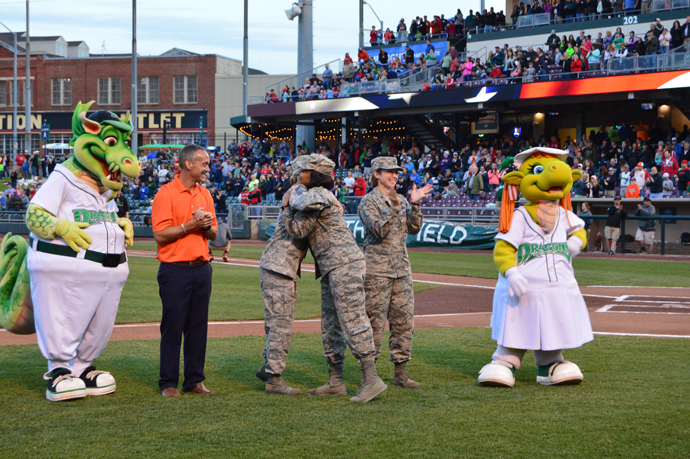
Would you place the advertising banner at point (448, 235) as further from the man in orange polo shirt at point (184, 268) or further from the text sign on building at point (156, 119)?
the text sign on building at point (156, 119)

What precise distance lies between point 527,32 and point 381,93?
6.71m

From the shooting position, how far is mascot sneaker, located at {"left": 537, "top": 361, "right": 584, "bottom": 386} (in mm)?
5879

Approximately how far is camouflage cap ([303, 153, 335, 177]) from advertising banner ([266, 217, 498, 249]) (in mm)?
15237

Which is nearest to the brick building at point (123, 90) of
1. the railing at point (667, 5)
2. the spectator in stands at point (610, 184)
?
the railing at point (667, 5)

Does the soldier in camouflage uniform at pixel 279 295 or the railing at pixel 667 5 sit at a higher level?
the railing at pixel 667 5

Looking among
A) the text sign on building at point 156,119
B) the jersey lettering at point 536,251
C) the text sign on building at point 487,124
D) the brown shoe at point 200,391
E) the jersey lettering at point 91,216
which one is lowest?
the brown shoe at point 200,391

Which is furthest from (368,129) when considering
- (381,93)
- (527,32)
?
(527,32)

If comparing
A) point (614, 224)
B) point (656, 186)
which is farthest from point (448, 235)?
point (656, 186)

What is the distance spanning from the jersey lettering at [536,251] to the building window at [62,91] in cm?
5813

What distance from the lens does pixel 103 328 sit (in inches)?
220

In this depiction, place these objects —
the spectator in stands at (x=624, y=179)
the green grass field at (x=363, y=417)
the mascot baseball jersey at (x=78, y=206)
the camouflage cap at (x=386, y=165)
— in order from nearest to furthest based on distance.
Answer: the green grass field at (x=363, y=417) → the mascot baseball jersey at (x=78, y=206) → the camouflage cap at (x=386, y=165) → the spectator in stands at (x=624, y=179)

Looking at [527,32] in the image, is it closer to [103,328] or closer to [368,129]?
[368,129]

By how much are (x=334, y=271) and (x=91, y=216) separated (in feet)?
6.30

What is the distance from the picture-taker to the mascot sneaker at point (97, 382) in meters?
5.54
